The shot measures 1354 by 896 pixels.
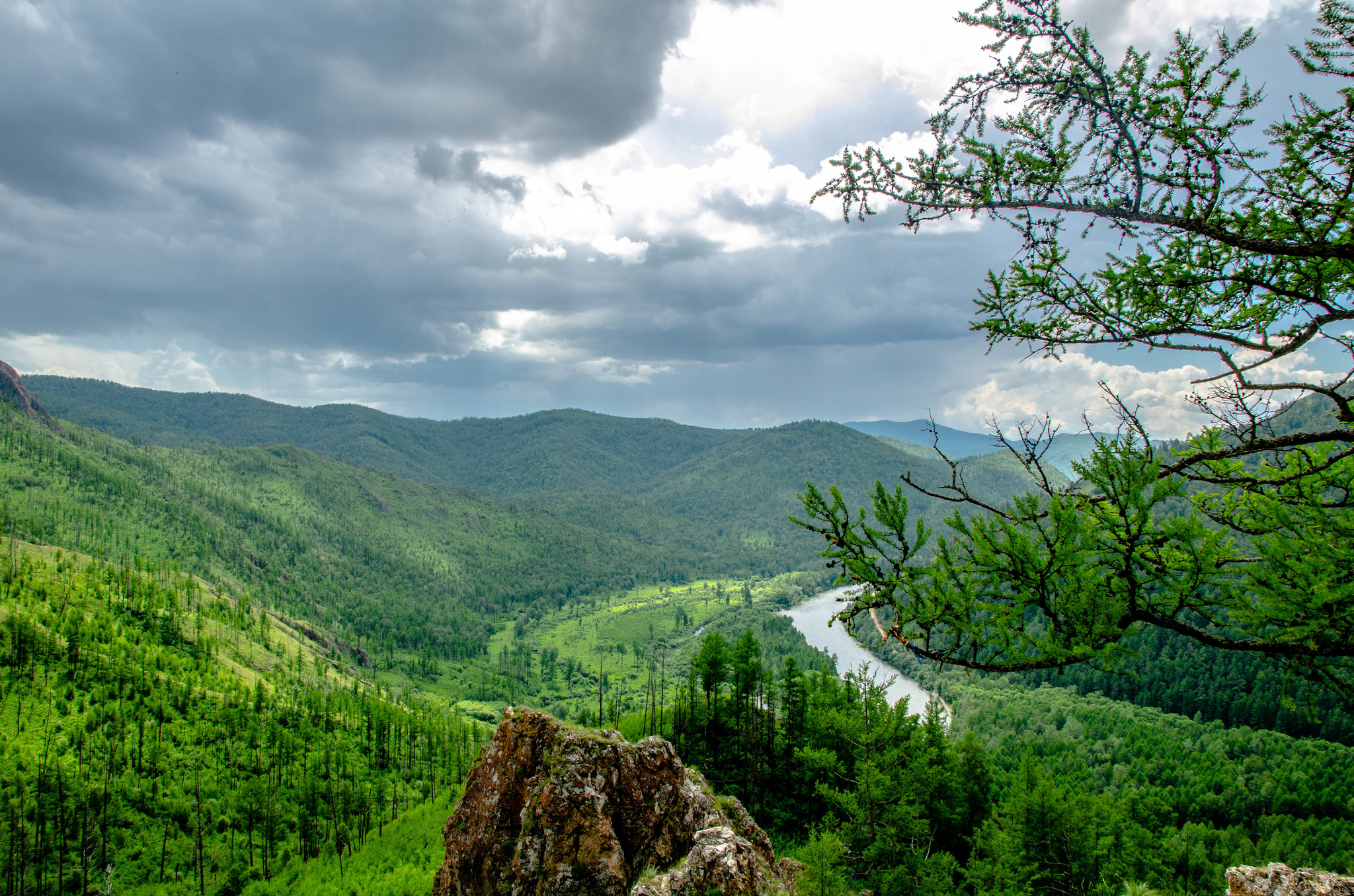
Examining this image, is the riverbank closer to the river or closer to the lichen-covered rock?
the river

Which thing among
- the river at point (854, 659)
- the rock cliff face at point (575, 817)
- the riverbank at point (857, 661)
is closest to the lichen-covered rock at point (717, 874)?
the rock cliff face at point (575, 817)

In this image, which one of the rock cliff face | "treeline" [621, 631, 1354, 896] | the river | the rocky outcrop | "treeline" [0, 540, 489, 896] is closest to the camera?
the rocky outcrop

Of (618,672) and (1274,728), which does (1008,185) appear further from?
(618,672)

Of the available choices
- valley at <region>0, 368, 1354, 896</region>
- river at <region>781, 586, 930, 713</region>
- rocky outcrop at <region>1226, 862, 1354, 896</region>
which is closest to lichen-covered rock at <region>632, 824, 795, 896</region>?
valley at <region>0, 368, 1354, 896</region>

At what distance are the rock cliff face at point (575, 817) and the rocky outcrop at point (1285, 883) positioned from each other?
12436 millimetres

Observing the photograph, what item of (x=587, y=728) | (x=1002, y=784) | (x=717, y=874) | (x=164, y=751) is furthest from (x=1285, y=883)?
(x=164, y=751)

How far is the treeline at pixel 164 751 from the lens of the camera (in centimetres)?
5425

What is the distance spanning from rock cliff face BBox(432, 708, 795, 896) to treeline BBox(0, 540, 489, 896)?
161 ft

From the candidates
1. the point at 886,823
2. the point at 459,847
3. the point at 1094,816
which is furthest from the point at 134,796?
the point at 1094,816

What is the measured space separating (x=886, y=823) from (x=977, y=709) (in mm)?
87092

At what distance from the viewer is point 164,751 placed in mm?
67125

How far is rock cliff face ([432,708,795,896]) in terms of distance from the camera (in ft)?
71.2

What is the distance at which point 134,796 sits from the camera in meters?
60.8

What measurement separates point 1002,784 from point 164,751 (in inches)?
3919
